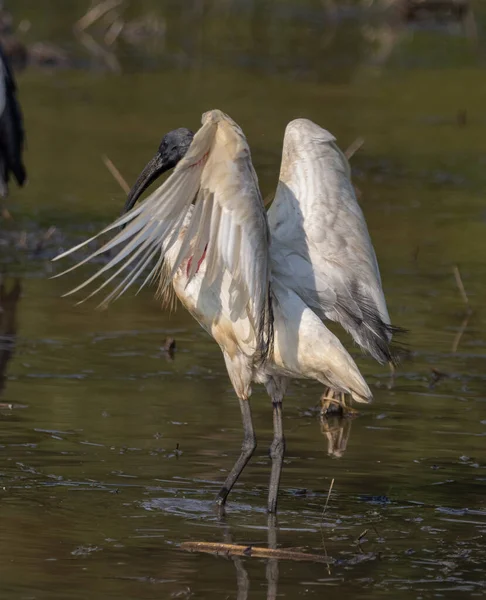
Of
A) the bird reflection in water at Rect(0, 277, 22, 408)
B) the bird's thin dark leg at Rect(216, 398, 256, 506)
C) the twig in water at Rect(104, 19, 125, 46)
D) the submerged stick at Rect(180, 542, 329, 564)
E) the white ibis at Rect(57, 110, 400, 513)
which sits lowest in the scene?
the twig in water at Rect(104, 19, 125, 46)

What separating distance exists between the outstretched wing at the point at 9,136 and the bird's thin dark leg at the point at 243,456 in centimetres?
596

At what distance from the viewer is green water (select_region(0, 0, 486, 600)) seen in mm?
5414

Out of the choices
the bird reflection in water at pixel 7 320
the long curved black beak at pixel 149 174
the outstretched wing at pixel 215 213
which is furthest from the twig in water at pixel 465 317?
the outstretched wing at pixel 215 213

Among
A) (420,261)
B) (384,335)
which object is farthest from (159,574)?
(420,261)

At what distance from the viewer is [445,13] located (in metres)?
30.7

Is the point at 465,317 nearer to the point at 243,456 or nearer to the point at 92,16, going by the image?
the point at 243,456

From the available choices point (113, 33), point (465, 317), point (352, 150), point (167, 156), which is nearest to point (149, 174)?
point (167, 156)

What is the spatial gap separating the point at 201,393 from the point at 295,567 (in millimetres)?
2571

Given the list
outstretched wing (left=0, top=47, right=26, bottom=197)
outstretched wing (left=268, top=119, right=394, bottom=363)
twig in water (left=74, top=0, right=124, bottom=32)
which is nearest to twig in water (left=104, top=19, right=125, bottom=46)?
twig in water (left=74, top=0, right=124, bottom=32)

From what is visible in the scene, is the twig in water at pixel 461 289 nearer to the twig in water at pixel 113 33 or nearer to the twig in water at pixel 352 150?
the twig in water at pixel 352 150

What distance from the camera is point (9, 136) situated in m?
12.2

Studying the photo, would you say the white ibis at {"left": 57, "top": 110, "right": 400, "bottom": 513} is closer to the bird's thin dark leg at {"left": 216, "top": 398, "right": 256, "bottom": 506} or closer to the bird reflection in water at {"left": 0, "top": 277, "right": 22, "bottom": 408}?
the bird's thin dark leg at {"left": 216, "top": 398, "right": 256, "bottom": 506}

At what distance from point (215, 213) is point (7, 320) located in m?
3.91

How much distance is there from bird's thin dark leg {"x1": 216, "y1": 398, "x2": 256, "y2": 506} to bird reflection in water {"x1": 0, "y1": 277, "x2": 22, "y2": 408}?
1.43m
